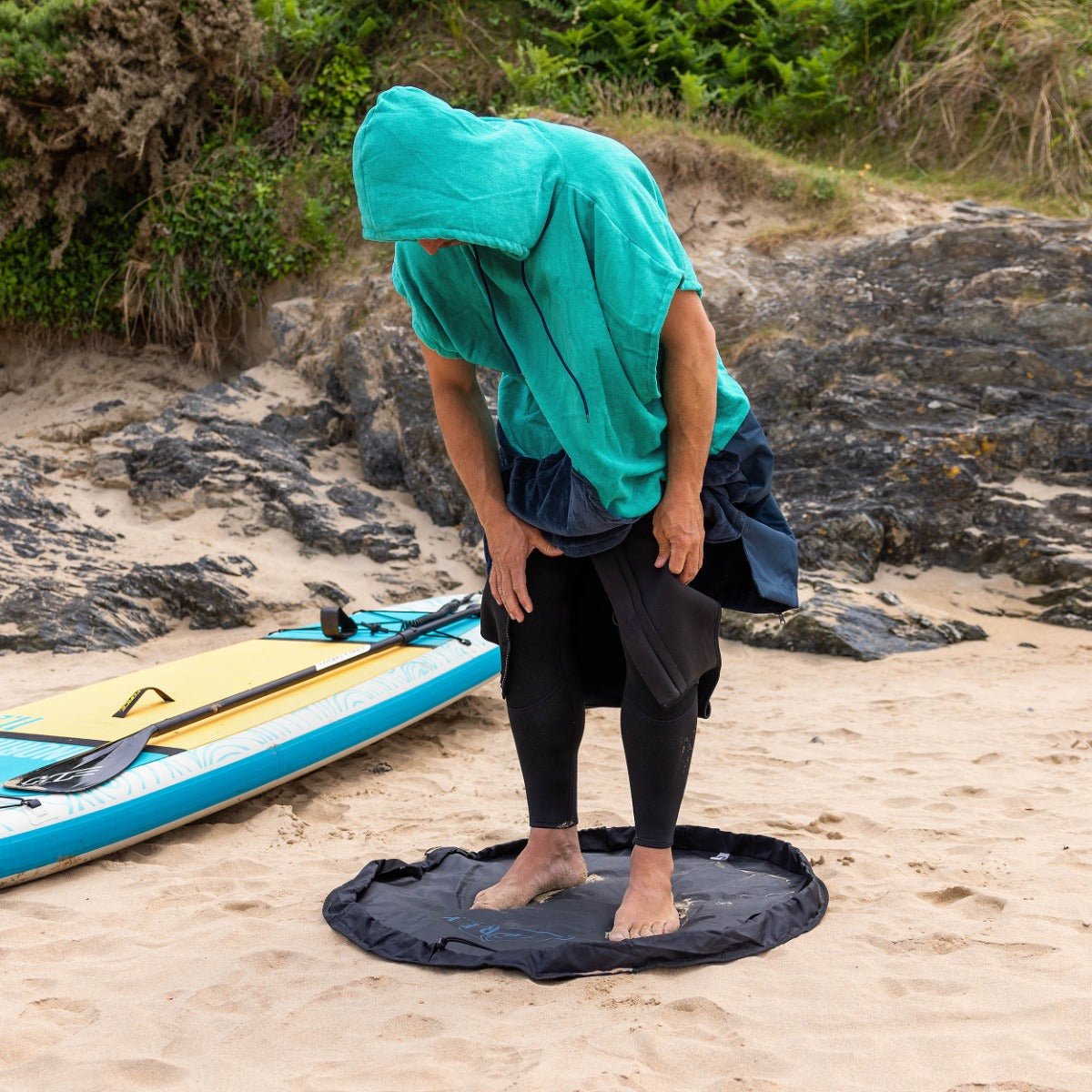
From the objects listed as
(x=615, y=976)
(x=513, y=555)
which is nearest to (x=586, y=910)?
(x=615, y=976)

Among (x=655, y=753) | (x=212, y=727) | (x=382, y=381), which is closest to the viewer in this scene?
(x=655, y=753)

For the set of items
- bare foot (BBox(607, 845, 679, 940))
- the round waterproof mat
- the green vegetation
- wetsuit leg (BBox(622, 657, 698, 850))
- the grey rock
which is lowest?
the grey rock

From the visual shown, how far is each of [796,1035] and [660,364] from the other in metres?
1.25

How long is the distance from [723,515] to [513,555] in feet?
1.50

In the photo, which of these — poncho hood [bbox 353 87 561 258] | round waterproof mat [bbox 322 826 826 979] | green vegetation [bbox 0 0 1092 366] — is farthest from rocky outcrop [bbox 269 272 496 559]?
poncho hood [bbox 353 87 561 258]

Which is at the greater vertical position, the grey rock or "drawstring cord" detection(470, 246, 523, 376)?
"drawstring cord" detection(470, 246, 523, 376)

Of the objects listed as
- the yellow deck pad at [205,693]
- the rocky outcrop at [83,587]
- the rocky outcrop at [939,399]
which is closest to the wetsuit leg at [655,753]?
the yellow deck pad at [205,693]

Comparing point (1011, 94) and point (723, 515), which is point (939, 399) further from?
point (723, 515)

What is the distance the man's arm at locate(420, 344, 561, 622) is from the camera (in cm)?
228

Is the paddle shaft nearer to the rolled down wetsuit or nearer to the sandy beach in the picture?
the sandy beach

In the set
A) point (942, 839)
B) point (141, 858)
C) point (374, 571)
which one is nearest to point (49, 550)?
point (374, 571)

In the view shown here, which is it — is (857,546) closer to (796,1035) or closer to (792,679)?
(792,679)

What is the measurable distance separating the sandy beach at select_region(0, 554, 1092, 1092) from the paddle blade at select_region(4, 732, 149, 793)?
0.23 meters

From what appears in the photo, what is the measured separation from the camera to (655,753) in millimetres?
2219
